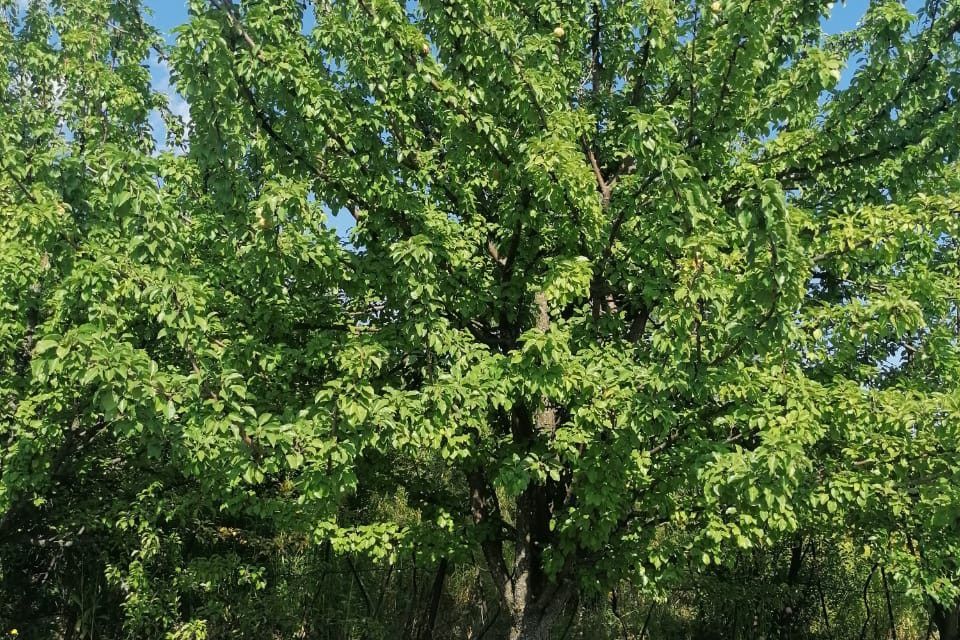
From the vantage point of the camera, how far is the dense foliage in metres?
4.55

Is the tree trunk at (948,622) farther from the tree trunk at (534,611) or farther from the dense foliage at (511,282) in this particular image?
the tree trunk at (534,611)

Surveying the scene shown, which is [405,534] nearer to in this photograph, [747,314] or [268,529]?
[747,314]

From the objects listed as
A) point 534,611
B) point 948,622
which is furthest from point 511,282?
point 948,622

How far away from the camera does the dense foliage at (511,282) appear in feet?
14.9

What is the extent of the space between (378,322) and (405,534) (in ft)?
6.25

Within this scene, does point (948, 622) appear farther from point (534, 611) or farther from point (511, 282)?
point (511, 282)

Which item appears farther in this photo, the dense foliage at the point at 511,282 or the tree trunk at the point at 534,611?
the tree trunk at the point at 534,611

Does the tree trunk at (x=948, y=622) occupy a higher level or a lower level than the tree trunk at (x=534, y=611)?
higher

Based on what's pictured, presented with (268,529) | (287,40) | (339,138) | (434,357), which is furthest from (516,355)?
(268,529)

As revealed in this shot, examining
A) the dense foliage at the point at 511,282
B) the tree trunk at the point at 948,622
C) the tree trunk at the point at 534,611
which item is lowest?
the tree trunk at the point at 534,611

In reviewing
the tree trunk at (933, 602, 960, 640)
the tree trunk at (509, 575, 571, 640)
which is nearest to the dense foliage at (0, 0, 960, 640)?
the tree trunk at (509, 575, 571, 640)

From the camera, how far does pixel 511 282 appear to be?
6531 millimetres

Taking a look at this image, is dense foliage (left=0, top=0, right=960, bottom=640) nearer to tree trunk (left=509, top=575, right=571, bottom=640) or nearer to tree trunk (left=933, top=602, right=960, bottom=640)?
tree trunk (left=509, top=575, right=571, bottom=640)

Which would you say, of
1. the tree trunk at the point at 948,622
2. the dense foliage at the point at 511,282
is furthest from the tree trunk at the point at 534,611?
the tree trunk at the point at 948,622
